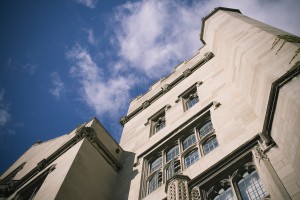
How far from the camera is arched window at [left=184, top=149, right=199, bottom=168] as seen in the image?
10.5 meters

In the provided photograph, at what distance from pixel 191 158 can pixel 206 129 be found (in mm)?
1522

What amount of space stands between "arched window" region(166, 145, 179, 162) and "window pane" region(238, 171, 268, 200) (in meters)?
4.34

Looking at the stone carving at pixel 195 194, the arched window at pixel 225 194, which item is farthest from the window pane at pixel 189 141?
the arched window at pixel 225 194

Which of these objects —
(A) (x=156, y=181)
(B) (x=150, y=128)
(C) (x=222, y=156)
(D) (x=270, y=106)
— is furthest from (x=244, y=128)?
(B) (x=150, y=128)

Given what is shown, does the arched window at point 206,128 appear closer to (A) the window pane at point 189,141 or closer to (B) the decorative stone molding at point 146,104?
(A) the window pane at point 189,141

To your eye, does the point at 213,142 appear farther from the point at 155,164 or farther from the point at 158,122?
the point at 158,122

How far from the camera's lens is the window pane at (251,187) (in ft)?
22.9

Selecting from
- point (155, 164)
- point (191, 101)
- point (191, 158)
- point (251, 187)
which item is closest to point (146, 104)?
point (191, 101)

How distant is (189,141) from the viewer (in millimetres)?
12039

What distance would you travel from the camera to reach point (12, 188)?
12703 millimetres

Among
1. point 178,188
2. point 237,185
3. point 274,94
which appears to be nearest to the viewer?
point 274,94

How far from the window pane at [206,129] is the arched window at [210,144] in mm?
657

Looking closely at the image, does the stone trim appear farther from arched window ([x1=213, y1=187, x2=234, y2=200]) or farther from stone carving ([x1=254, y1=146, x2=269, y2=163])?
arched window ([x1=213, y1=187, x2=234, y2=200])

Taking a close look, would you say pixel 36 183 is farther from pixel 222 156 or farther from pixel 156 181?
pixel 222 156
